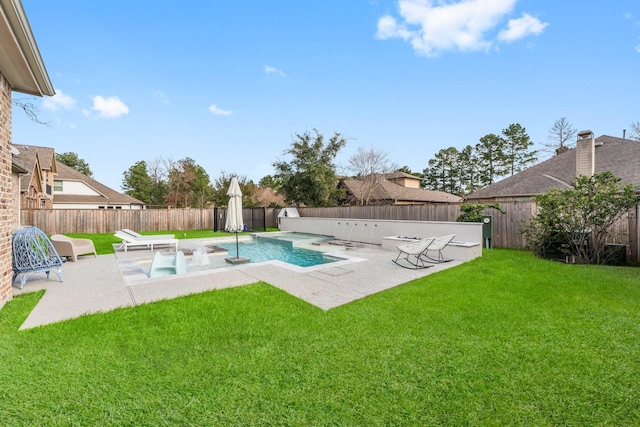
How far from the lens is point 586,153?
10250 mm

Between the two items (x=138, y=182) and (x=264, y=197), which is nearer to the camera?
(x=138, y=182)

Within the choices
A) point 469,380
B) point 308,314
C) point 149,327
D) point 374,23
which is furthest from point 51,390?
point 374,23

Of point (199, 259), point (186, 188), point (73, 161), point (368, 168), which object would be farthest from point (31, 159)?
point (73, 161)

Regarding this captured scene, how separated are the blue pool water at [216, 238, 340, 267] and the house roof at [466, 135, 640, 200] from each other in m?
11.9

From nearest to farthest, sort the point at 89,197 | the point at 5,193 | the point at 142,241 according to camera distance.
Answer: the point at 5,193 → the point at 142,241 → the point at 89,197

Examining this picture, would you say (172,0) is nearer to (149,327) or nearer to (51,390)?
(149,327)

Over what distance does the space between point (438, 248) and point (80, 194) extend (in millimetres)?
34458

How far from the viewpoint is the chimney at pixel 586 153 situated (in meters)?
10.2

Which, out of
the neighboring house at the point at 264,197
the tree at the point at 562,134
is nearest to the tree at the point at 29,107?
the neighboring house at the point at 264,197

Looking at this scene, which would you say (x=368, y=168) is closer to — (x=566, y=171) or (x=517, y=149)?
(x=566, y=171)

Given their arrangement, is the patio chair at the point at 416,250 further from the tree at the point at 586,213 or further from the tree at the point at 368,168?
the tree at the point at 368,168

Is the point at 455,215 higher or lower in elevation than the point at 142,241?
higher

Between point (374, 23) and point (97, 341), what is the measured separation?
13.3 m

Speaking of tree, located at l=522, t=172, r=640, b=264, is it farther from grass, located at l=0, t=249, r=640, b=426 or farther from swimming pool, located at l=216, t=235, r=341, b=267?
swimming pool, located at l=216, t=235, r=341, b=267
